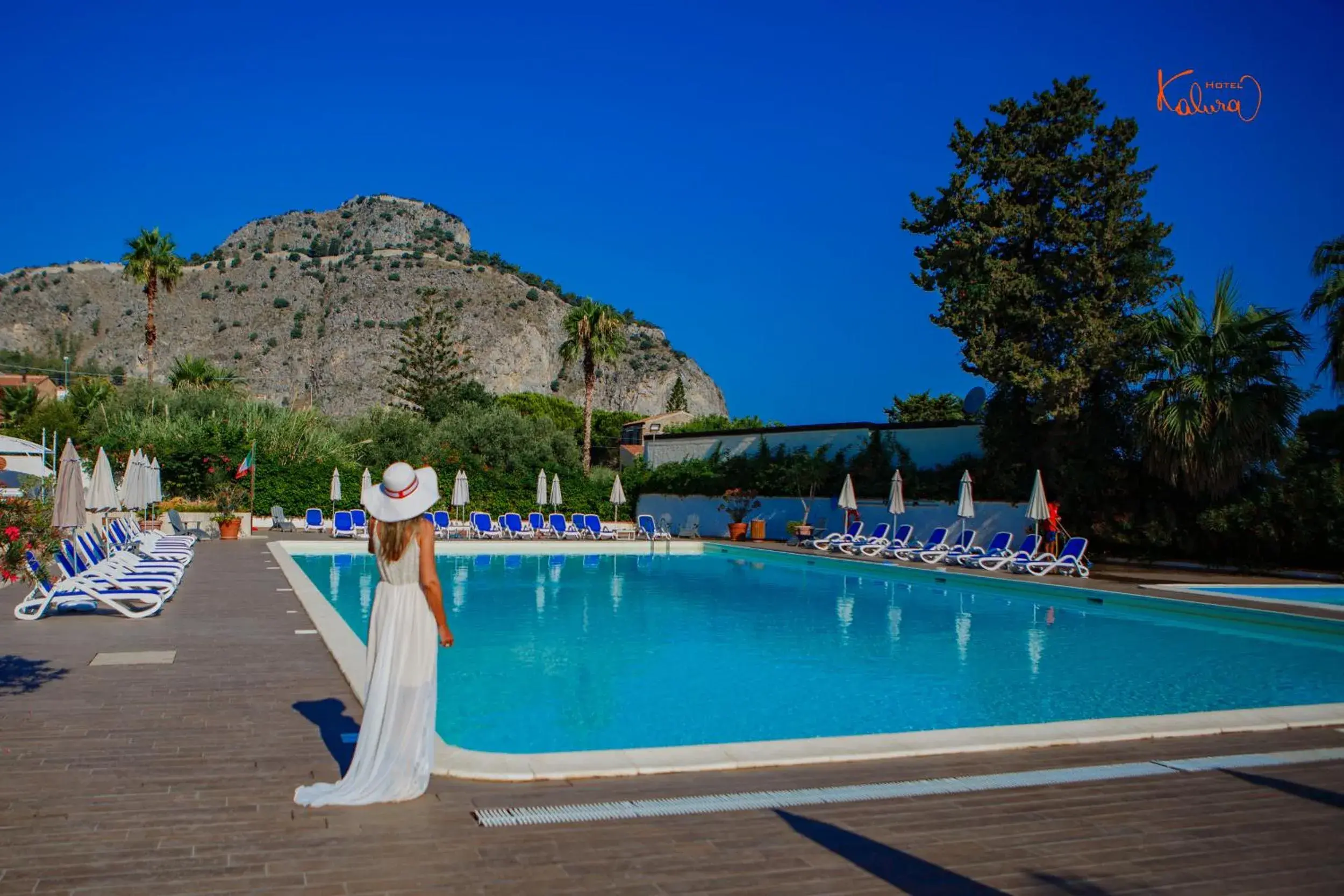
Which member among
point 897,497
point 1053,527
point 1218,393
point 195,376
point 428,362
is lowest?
point 1053,527

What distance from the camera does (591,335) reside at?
34.7 m

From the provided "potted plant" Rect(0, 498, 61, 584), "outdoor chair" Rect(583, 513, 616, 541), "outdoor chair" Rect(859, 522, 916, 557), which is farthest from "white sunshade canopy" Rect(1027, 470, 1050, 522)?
"potted plant" Rect(0, 498, 61, 584)

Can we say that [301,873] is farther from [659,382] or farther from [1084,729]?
[659,382]

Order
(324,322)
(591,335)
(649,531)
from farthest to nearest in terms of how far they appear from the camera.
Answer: (324,322) → (591,335) → (649,531)

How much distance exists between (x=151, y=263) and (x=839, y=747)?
3346cm

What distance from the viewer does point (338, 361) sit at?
78438 millimetres

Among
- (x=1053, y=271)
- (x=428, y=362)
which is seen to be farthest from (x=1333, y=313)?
(x=428, y=362)

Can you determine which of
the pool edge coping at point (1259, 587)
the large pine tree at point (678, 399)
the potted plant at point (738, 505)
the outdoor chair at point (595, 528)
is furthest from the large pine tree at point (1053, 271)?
the large pine tree at point (678, 399)

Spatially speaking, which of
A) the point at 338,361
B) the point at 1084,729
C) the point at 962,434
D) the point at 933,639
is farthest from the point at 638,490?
the point at 338,361

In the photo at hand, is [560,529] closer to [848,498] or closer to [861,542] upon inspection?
[848,498]

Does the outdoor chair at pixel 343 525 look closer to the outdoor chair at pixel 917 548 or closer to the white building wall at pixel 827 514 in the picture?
the white building wall at pixel 827 514

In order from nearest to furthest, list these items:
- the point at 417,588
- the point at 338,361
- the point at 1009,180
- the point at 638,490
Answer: the point at 417,588
the point at 1009,180
the point at 638,490
the point at 338,361

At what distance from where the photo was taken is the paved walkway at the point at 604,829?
3.24 m

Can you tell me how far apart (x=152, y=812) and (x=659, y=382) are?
86.6 meters
